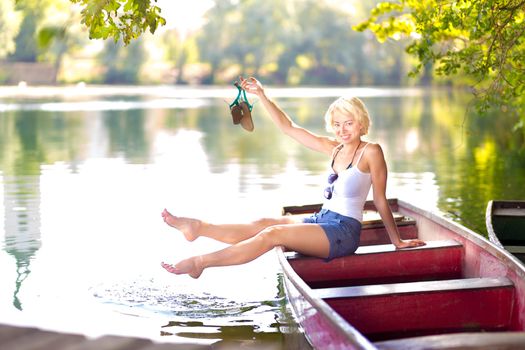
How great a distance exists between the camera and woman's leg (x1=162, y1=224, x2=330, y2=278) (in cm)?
634

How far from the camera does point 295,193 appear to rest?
13.3 m

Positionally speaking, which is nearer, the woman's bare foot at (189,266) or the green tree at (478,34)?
the woman's bare foot at (189,266)

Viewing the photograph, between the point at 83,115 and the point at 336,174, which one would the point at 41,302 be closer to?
the point at 336,174

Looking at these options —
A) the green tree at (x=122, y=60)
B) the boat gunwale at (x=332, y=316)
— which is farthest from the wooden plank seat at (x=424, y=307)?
the green tree at (x=122, y=60)

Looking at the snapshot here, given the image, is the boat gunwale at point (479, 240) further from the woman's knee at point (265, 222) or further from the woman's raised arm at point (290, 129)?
the woman's knee at point (265, 222)

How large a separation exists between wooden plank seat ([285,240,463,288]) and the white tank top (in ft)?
0.98

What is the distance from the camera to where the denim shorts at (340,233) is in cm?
635

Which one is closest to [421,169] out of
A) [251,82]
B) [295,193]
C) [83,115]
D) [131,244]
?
[295,193]

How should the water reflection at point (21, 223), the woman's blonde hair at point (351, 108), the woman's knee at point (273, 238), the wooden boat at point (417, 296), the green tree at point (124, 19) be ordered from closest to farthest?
the wooden boat at point (417, 296) → the green tree at point (124, 19) → the woman's blonde hair at point (351, 108) → the woman's knee at point (273, 238) → the water reflection at point (21, 223)

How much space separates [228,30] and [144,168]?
62.2 meters

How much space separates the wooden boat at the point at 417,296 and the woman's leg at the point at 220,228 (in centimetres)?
55

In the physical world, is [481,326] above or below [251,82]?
below

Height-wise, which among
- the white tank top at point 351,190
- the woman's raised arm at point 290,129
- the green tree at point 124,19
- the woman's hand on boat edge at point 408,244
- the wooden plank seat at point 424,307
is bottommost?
the wooden plank seat at point 424,307

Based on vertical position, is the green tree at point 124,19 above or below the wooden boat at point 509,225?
above
